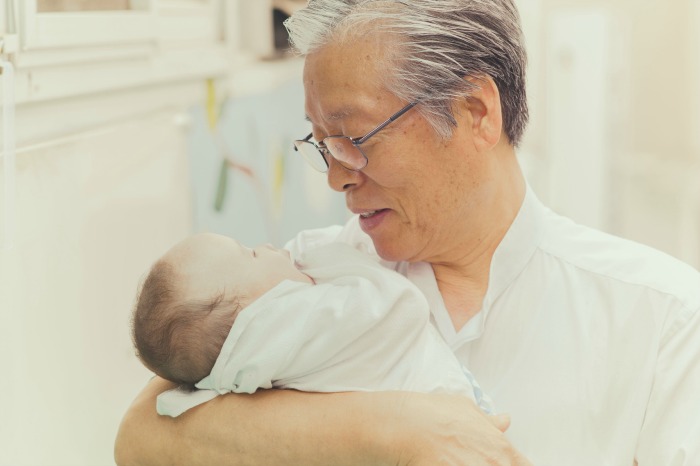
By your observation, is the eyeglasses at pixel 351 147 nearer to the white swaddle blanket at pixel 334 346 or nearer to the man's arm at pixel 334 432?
the white swaddle blanket at pixel 334 346

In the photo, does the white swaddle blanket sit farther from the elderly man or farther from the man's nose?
the man's nose

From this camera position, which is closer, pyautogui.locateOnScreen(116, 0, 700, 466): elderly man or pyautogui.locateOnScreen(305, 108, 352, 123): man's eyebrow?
pyautogui.locateOnScreen(116, 0, 700, 466): elderly man

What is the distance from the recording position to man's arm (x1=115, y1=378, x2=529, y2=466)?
133 cm

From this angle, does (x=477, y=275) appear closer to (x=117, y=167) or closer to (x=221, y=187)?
(x=117, y=167)

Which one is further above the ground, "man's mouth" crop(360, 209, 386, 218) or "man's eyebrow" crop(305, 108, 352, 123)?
"man's eyebrow" crop(305, 108, 352, 123)

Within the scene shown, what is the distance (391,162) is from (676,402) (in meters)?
0.63

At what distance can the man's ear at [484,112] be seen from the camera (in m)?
1.59

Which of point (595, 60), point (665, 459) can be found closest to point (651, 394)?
point (665, 459)

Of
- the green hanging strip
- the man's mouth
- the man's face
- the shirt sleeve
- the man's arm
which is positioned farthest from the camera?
the green hanging strip

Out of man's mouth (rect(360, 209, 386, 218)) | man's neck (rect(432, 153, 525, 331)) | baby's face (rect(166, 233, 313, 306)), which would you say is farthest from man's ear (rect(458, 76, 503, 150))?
baby's face (rect(166, 233, 313, 306))

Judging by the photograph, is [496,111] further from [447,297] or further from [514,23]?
[447,297]

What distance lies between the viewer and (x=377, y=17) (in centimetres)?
155

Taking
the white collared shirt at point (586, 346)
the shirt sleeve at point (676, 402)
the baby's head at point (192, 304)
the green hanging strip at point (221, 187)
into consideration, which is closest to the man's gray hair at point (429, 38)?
the white collared shirt at point (586, 346)

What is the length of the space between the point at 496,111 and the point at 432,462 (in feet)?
2.12
